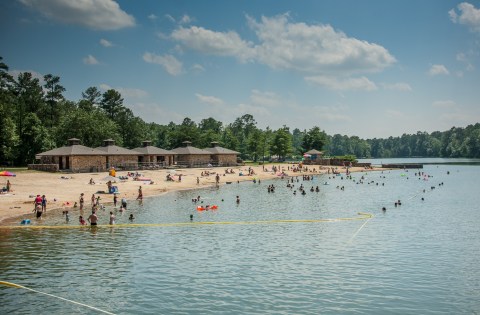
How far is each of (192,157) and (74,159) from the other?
3519 centimetres

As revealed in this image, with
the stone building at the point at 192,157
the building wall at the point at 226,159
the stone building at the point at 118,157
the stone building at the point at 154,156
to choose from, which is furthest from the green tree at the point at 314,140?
the stone building at the point at 118,157

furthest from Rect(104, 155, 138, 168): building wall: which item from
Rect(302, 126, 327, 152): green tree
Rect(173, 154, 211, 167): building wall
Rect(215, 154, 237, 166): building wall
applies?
Rect(302, 126, 327, 152): green tree

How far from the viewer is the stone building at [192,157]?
113562 mm

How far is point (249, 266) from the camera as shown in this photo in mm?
27641

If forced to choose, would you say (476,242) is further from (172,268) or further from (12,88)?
(12,88)

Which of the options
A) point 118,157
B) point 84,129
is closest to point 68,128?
point 84,129

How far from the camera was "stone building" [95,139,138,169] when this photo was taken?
93062mm

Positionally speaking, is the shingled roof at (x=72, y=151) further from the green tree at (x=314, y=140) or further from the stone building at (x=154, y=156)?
the green tree at (x=314, y=140)

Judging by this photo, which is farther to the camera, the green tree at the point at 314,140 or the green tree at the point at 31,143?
the green tree at the point at 314,140

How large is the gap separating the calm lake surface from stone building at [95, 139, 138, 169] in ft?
155

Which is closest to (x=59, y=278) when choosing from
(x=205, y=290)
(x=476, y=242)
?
(x=205, y=290)

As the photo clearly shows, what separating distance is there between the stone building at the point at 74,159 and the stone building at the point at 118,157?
1.48 meters

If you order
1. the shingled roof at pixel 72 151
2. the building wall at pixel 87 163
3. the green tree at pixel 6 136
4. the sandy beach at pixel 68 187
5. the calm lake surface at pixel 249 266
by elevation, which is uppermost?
the green tree at pixel 6 136

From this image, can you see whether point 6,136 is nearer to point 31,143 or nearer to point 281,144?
point 31,143
